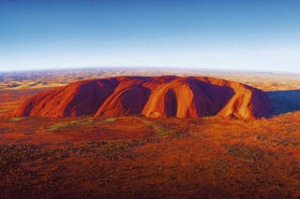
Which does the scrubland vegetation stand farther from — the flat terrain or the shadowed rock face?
the shadowed rock face

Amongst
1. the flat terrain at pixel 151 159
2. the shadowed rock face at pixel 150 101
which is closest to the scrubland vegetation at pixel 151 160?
the flat terrain at pixel 151 159

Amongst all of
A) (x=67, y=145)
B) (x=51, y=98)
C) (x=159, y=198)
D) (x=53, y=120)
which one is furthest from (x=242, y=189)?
(x=51, y=98)

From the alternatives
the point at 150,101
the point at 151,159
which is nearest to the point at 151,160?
the point at 151,159

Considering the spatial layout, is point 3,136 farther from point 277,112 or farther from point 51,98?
point 277,112

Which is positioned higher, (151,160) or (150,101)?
(150,101)

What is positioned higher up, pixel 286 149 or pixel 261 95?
pixel 261 95

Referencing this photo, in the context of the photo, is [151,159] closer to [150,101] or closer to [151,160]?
[151,160]
